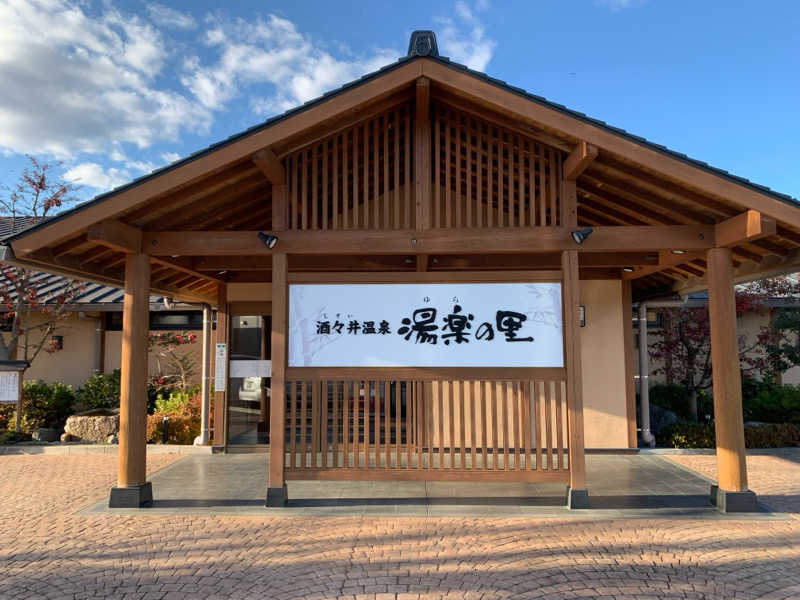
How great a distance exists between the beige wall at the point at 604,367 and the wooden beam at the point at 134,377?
719 cm

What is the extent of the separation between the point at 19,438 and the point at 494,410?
31.8 ft

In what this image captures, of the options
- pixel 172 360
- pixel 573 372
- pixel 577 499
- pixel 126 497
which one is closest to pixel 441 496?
pixel 577 499

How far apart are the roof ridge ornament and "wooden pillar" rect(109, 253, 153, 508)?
4.15 m

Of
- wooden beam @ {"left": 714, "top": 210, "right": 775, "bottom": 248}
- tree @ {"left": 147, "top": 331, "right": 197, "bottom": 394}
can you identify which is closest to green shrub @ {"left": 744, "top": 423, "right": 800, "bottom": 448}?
wooden beam @ {"left": 714, "top": 210, "right": 775, "bottom": 248}

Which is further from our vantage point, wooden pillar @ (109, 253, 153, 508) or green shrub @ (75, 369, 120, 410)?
green shrub @ (75, 369, 120, 410)

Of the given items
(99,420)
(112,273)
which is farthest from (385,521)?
(99,420)

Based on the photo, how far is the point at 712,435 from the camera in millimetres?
9438

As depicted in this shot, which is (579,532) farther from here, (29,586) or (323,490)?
(29,586)

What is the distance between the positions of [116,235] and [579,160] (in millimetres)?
5405

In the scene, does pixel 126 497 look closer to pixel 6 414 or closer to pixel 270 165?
pixel 270 165

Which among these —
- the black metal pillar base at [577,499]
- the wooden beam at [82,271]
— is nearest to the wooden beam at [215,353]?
the wooden beam at [82,271]

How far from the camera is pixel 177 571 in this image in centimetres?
455

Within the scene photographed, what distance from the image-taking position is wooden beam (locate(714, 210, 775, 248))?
5.43 meters

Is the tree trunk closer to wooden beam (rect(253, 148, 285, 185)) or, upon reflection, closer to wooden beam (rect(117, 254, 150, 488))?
wooden beam (rect(253, 148, 285, 185))
